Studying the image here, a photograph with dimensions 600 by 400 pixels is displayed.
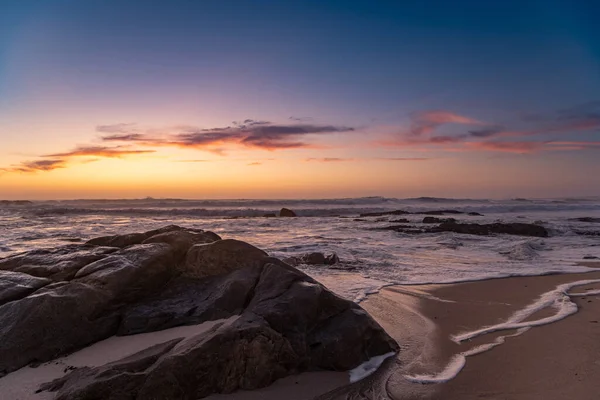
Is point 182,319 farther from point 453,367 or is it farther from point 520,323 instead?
point 520,323

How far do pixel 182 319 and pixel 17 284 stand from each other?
238cm

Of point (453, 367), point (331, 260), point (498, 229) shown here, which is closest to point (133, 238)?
point (453, 367)

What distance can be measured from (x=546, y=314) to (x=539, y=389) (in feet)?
10.8

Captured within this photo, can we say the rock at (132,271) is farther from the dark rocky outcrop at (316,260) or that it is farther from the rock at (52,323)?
the dark rocky outcrop at (316,260)

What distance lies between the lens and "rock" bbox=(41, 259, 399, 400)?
12.9 ft

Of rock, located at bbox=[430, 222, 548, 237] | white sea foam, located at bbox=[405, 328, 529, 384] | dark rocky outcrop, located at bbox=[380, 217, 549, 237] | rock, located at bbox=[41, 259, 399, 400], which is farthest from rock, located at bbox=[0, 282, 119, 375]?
rock, located at bbox=[430, 222, 548, 237]

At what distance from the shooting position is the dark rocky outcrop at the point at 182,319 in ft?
13.5

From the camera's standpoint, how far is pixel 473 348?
5.61 meters

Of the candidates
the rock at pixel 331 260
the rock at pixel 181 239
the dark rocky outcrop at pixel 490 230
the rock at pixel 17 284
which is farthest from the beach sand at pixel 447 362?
the dark rocky outcrop at pixel 490 230

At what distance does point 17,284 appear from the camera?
5664 mm

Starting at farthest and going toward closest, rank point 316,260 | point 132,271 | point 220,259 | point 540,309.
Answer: point 316,260, point 540,309, point 220,259, point 132,271

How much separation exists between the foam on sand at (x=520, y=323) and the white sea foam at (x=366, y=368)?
40 centimetres

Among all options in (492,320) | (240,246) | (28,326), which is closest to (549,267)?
(492,320)

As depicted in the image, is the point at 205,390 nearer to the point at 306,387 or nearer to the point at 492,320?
the point at 306,387
